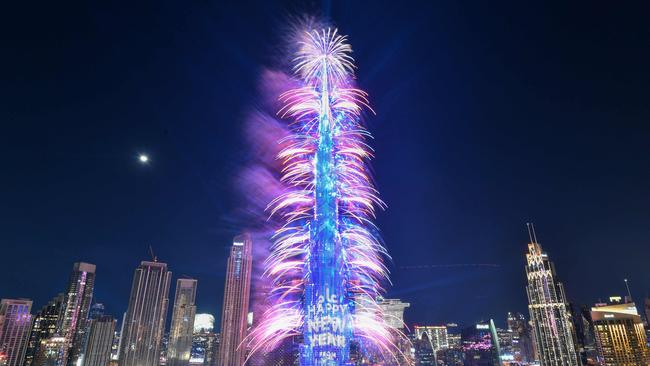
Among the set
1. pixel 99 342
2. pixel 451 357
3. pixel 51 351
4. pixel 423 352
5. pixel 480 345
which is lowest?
pixel 451 357

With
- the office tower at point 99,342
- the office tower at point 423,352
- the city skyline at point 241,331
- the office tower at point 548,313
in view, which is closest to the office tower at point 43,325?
the city skyline at point 241,331

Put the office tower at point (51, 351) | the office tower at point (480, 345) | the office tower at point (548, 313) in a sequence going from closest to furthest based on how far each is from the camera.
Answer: the office tower at point (548, 313)
the office tower at point (51, 351)
the office tower at point (480, 345)

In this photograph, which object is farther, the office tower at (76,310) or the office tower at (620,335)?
the office tower at (76,310)

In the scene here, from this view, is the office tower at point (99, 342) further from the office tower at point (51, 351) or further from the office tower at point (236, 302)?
the office tower at point (236, 302)

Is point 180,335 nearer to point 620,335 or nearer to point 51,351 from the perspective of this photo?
point 51,351

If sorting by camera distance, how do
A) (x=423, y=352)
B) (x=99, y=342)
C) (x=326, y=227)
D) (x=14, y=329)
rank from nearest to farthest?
(x=326, y=227)
(x=14, y=329)
(x=423, y=352)
(x=99, y=342)

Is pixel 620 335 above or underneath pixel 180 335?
underneath

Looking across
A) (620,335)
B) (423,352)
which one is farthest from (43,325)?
(620,335)
